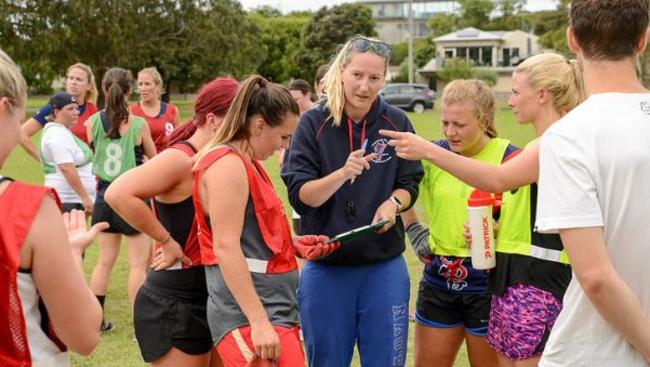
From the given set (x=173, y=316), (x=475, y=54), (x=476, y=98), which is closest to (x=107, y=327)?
(x=173, y=316)

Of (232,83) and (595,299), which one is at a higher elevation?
(232,83)

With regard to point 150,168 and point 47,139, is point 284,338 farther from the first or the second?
point 47,139

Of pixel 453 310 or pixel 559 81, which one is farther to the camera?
pixel 453 310

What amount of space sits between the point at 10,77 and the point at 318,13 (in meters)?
76.0

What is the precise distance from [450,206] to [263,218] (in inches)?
51.6

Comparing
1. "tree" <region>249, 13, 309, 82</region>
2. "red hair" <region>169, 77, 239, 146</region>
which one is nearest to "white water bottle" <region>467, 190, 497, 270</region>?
"red hair" <region>169, 77, 239, 146</region>

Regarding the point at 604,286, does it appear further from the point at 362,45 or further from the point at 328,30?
the point at 328,30

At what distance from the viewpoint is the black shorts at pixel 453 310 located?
418cm

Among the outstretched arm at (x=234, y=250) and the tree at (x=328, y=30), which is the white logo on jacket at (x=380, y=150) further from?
the tree at (x=328, y=30)

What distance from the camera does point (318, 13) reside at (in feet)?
250

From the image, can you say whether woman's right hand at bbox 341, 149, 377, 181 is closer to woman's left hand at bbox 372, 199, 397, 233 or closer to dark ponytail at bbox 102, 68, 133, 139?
woman's left hand at bbox 372, 199, 397, 233

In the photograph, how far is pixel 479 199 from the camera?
385cm

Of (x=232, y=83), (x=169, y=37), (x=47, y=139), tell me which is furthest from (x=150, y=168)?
(x=169, y=37)

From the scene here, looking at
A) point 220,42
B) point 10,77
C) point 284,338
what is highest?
point 10,77
